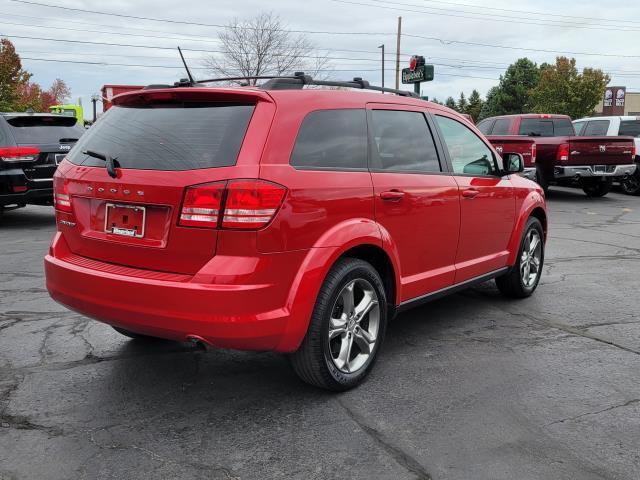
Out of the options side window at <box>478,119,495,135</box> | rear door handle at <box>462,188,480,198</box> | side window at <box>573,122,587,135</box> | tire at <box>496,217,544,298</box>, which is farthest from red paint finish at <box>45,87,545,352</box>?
side window at <box>573,122,587,135</box>

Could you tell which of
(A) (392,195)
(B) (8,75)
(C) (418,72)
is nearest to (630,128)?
(C) (418,72)

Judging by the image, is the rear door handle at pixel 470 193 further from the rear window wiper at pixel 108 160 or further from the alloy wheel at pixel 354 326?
the rear window wiper at pixel 108 160

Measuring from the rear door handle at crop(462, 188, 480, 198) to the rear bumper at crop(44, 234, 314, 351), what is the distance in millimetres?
1838

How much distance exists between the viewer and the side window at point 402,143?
3875 mm

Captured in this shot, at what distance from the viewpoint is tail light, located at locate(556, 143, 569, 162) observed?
1348 cm

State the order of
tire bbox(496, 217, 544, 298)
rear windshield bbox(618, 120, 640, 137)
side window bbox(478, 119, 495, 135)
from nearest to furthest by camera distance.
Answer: tire bbox(496, 217, 544, 298)
side window bbox(478, 119, 495, 135)
rear windshield bbox(618, 120, 640, 137)

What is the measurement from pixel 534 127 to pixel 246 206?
13.0 meters

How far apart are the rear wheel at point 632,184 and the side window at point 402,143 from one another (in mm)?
13453

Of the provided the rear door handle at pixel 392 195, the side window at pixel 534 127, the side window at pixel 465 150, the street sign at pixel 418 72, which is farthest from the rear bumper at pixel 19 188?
the side window at pixel 534 127

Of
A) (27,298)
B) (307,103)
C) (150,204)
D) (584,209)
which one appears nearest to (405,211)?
(307,103)

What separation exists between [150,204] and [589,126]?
16.5 meters

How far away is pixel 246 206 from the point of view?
9.77ft

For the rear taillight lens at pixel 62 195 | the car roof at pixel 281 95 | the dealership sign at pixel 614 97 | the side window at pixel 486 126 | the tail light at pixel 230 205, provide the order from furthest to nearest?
the dealership sign at pixel 614 97, the side window at pixel 486 126, the rear taillight lens at pixel 62 195, the car roof at pixel 281 95, the tail light at pixel 230 205

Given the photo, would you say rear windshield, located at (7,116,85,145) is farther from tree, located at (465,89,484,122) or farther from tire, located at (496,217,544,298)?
tree, located at (465,89,484,122)
